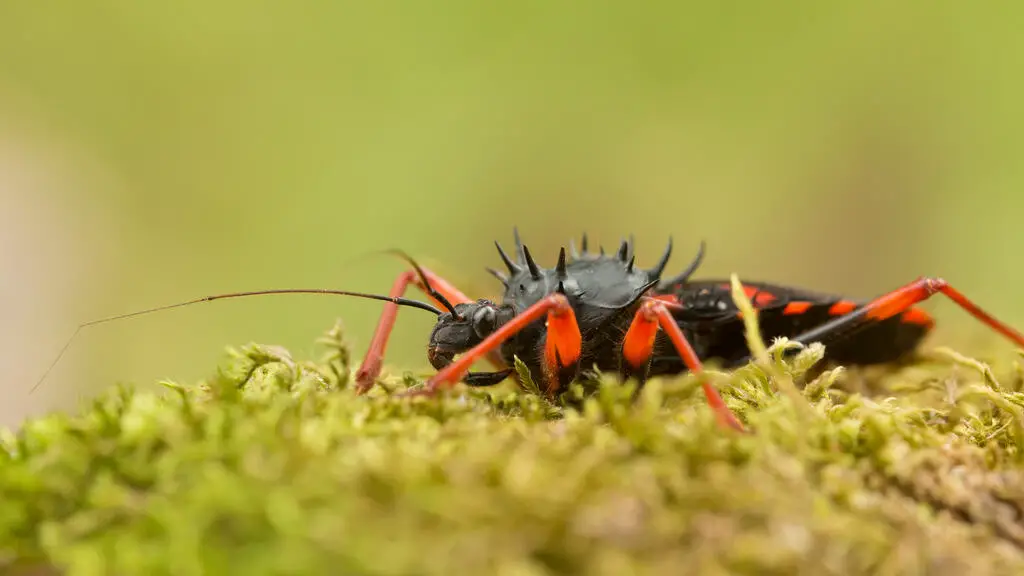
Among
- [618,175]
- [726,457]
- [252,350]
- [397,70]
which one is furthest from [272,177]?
[726,457]

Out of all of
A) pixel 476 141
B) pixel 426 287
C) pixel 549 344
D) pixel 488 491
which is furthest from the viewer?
pixel 476 141

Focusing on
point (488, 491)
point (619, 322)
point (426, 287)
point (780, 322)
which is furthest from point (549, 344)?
point (780, 322)

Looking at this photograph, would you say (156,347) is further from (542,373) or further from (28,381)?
(542,373)

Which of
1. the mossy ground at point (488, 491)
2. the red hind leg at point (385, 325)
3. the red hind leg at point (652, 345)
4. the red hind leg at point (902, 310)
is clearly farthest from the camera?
the red hind leg at point (902, 310)

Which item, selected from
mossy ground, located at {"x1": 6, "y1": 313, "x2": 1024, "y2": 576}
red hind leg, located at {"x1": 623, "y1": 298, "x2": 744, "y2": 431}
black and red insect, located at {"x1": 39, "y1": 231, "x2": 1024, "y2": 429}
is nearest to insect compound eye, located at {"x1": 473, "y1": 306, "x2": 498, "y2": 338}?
black and red insect, located at {"x1": 39, "y1": 231, "x2": 1024, "y2": 429}

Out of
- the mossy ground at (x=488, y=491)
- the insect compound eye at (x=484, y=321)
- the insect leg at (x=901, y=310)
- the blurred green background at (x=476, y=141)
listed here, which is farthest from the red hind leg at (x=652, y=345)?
the blurred green background at (x=476, y=141)

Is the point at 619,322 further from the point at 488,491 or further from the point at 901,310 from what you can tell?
the point at 488,491

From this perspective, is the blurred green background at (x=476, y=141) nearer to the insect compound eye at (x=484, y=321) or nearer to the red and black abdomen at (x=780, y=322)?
the red and black abdomen at (x=780, y=322)
